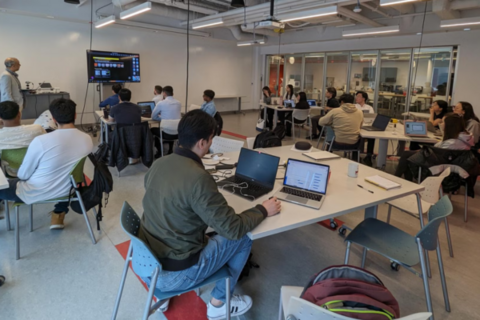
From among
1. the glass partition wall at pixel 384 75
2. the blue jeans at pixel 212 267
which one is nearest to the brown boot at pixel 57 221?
the blue jeans at pixel 212 267

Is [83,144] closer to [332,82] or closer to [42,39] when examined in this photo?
[42,39]

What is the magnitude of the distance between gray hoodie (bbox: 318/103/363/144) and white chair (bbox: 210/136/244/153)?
7.03 ft

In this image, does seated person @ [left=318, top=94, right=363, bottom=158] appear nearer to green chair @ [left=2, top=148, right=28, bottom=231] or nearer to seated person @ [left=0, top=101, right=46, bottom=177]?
seated person @ [left=0, top=101, right=46, bottom=177]

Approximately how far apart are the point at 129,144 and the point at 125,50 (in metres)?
5.43

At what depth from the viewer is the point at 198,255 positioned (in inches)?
66.1

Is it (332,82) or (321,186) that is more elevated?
(332,82)

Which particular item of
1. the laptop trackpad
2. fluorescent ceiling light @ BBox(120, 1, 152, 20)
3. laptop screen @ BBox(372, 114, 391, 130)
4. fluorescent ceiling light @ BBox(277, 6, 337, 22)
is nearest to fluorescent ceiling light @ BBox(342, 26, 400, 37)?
fluorescent ceiling light @ BBox(277, 6, 337, 22)

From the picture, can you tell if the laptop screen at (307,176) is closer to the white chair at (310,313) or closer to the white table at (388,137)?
the white chair at (310,313)

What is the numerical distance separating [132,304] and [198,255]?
812 millimetres

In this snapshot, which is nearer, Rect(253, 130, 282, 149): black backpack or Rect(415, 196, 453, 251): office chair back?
Rect(415, 196, 453, 251): office chair back

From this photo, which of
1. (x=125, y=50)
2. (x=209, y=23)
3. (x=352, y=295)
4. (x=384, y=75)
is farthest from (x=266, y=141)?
(x=384, y=75)

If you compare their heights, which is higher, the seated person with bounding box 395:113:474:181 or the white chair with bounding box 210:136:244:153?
the seated person with bounding box 395:113:474:181

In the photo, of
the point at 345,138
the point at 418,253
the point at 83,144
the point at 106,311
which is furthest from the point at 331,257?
→ the point at 345,138

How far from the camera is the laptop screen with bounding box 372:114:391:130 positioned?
5.16 m
